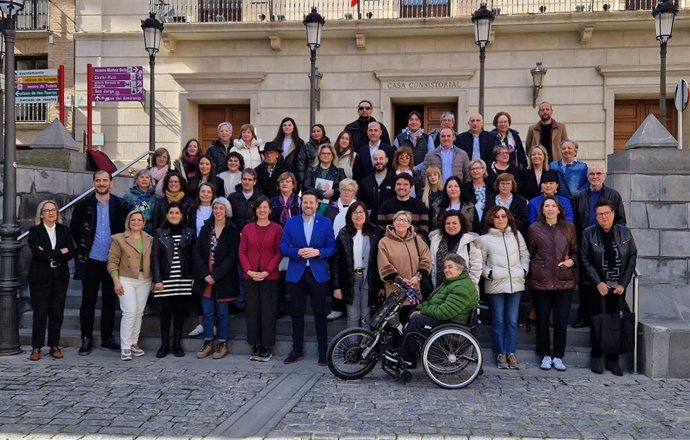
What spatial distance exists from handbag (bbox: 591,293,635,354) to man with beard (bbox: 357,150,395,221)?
2995mm

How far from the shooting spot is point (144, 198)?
8.67 meters

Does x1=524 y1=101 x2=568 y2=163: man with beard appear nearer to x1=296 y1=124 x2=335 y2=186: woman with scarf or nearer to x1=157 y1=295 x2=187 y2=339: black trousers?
x1=296 y1=124 x2=335 y2=186: woman with scarf

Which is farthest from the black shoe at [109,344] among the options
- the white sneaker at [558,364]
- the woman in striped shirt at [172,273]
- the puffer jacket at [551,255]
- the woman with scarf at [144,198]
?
the white sneaker at [558,364]

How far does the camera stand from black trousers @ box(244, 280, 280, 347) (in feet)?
25.2

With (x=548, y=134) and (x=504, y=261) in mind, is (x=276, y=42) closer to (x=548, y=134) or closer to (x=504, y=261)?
(x=548, y=134)

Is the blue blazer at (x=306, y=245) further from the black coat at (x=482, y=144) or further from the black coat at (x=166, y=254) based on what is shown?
the black coat at (x=482, y=144)

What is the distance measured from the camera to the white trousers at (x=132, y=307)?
7734 mm

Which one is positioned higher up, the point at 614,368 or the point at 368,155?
the point at 368,155

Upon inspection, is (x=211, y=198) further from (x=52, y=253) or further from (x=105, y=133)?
(x=105, y=133)

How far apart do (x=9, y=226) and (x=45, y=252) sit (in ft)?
2.80

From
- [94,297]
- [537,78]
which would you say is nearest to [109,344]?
[94,297]

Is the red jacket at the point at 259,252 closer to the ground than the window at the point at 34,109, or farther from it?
closer to the ground

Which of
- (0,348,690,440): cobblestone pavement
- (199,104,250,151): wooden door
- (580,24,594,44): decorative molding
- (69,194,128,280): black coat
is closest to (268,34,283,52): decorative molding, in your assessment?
(199,104,250,151): wooden door

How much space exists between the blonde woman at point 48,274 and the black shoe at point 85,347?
260 mm
